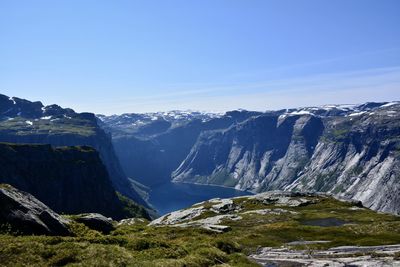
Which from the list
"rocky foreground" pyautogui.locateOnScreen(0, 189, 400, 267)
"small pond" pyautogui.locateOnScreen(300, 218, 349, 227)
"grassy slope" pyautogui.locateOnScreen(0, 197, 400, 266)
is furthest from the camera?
"small pond" pyautogui.locateOnScreen(300, 218, 349, 227)

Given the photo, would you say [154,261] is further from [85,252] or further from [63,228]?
[63,228]

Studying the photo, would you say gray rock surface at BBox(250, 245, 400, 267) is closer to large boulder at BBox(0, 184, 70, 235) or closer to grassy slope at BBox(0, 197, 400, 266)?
grassy slope at BBox(0, 197, 400, 266)

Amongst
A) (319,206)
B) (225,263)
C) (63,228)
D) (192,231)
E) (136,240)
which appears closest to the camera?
(225,263)

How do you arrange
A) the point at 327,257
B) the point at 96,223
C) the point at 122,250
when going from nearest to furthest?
the point at 122,250 < the point at 327,257 < the point at 96,223

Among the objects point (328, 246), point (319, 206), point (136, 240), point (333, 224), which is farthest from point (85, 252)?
point (319, 206)

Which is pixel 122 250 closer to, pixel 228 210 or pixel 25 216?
pixel 25 216

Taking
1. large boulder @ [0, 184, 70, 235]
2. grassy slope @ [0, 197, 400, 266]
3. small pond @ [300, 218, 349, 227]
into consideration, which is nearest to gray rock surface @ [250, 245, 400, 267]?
grassy slope @ [0, 197, 400, 266]

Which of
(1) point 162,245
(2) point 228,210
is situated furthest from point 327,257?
(2) point 228,210

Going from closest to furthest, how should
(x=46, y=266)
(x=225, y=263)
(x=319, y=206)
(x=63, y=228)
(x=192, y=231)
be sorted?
(x=46, y=266) < (x=225, y=263) < (x=63, y=228) < (x=192, y=231) < (x=319, y=206)
